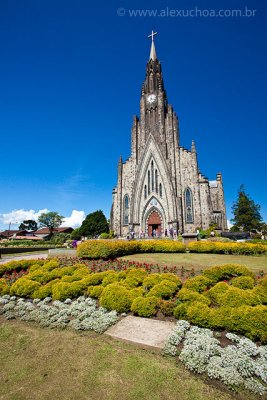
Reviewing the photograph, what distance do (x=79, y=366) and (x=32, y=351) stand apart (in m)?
1.32

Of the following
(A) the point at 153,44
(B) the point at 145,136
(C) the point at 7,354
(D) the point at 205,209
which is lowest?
(C) the point at 7,354

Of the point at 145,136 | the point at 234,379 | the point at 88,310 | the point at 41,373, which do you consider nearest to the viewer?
the point at 234,379

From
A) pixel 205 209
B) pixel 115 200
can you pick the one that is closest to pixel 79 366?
pixel 205 209

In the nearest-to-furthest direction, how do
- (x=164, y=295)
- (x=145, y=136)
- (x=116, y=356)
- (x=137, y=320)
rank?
(x=116, y=356), (x=137, y=320), (x=164, y=295), (x=145, y=136)

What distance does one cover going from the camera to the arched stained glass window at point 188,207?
34969 mm

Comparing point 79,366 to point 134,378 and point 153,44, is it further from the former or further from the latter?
point 153,44

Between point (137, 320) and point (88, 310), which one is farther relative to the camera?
point (88, 310)

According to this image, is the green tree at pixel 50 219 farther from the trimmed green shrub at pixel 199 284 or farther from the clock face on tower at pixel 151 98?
the trimmed green shrub at pixel 199 284

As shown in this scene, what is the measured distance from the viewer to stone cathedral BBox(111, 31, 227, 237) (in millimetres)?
34812

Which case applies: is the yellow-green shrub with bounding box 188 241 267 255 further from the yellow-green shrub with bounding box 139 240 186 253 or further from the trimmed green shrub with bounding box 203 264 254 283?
the trimmed green shrub with bounding box 203 264 254 283

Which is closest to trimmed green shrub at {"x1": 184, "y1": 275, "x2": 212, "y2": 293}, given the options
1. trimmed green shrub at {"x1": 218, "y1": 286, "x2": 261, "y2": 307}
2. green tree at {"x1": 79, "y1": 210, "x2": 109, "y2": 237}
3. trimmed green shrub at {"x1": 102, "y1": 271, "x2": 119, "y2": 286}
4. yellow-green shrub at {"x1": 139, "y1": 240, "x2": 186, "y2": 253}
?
trimmed green shrub at {"x1": 218, "y1": 286, "x2": 261, "y2": 307}

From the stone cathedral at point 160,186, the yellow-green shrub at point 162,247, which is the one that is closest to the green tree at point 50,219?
the stone cathedral at point 160,186

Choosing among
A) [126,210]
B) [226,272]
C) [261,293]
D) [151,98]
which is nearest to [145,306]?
[261,293]

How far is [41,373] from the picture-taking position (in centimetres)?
382
